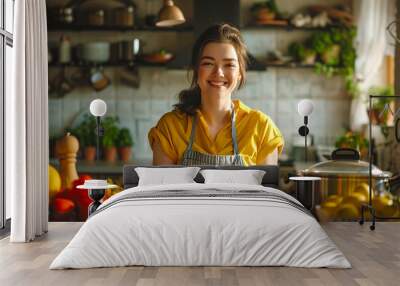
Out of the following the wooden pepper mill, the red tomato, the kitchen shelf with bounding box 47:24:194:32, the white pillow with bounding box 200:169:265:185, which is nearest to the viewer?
the white pillow with bounding box 200:169:265:185

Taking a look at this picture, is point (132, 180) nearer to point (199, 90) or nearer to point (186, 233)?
point (199, 90)

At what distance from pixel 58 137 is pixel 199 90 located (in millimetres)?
1742

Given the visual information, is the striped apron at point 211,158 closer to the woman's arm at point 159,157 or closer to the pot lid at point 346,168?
the woman's arm at point 159,157

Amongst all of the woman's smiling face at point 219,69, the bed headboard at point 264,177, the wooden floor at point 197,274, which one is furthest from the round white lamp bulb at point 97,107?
the wooden floor at point 197,274

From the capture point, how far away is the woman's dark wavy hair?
727 cm

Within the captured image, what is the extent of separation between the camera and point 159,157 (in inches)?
280

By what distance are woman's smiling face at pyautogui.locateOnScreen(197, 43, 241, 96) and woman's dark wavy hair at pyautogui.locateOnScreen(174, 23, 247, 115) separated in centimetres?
Answer: 6

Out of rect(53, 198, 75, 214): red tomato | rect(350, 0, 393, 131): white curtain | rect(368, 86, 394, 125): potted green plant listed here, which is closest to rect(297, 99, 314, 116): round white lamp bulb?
rect(350, 0, 393, 131): white curtain

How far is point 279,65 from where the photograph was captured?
300 inches

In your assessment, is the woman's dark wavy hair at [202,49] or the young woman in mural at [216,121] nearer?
the young woman in mural at [216,121]

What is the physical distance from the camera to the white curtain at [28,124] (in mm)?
5555

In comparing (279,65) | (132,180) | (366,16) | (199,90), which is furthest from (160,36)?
(366,16)

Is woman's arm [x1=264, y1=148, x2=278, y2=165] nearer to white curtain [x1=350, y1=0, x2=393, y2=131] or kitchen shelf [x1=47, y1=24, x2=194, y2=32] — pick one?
white curtain [x1=350, y1=0, x2=393, y2=131]

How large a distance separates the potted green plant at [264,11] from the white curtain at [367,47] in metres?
0.97
